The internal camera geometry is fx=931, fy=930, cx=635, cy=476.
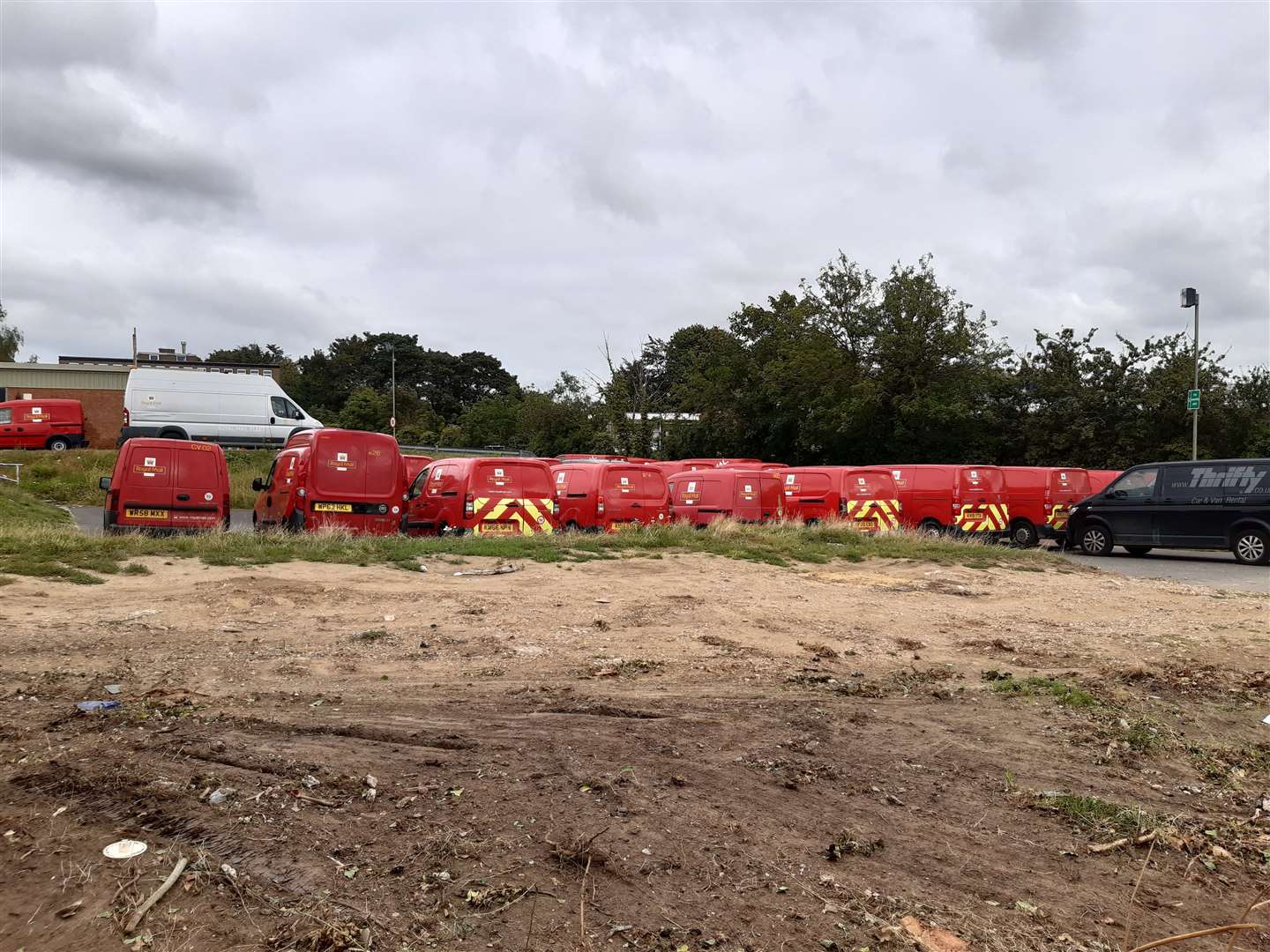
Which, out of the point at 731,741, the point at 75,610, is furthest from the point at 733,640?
the point at 75,610

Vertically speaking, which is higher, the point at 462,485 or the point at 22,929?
the point at 462,485

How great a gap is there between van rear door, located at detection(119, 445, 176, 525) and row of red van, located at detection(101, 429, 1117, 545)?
0.06 feet

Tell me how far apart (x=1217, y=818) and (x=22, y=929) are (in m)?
4.64

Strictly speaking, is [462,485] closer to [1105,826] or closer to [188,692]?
[188,692]

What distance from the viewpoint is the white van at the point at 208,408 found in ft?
96.6

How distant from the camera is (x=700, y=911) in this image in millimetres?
3086

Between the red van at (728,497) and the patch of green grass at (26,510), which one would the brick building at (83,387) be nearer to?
the patch of green grass at (26,510)

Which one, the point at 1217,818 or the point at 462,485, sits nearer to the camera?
the point at 1217,818

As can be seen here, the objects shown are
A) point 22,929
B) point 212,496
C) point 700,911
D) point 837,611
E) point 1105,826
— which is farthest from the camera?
point 212,496

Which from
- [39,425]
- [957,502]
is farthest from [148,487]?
[39,425]

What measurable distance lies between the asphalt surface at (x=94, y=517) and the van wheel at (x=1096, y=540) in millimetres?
18017

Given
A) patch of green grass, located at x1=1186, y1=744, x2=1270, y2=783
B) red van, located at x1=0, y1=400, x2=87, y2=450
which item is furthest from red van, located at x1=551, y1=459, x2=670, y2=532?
red van, located at x1=0, y1=400, x2=87, y2=450

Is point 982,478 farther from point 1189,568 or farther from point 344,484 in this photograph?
point 344,484

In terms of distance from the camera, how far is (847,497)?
2078 cm
